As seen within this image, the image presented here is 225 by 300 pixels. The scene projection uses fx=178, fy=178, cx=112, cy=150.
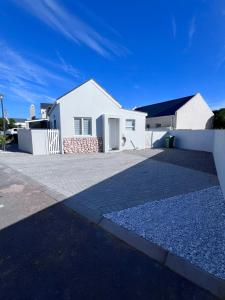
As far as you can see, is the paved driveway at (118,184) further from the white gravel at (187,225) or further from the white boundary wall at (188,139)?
the white boundary wall at (188,139)

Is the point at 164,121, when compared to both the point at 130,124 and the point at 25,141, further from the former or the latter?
the point at 25,141

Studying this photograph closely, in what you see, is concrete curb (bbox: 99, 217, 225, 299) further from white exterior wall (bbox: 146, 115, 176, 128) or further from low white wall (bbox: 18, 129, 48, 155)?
white exterior wall (bbox: 146, 115, 176, 128)

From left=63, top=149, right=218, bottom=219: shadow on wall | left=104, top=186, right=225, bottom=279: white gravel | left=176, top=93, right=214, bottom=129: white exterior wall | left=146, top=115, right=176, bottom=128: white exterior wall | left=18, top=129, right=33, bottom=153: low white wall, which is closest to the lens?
left=104, top=186, right=225, bottom=279: white gravel

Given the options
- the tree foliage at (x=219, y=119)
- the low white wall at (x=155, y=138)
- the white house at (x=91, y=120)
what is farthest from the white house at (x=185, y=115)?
the white house at (x=91, y=120)

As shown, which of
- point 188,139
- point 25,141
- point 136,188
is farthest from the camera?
point 188,139

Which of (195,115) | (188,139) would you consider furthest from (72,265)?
(195,115)

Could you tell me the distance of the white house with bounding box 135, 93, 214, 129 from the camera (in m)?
21.2

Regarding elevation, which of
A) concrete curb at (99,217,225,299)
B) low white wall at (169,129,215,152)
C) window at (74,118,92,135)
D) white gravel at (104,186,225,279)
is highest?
window at (74,118,92,135)

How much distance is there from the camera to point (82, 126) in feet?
43.4

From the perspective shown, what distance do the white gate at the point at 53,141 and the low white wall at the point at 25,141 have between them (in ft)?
4.22

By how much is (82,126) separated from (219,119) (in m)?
20.7

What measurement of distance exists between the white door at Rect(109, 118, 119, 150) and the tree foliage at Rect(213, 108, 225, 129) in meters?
17.2

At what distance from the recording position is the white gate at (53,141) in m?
12.4

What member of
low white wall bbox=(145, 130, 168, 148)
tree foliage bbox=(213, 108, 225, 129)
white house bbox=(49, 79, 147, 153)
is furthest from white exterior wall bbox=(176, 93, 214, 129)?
white house bbox=(49, 79, 147, 153)
